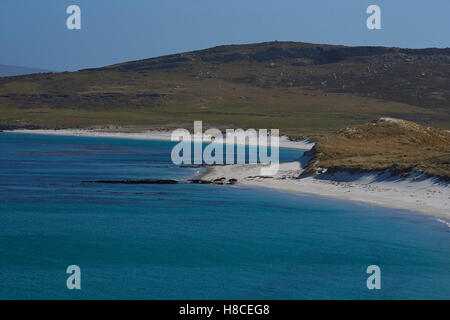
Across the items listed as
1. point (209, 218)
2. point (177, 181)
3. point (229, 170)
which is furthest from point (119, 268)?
point (229, 170)

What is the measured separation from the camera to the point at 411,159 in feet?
171

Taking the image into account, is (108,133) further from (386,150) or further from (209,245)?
(209,245)

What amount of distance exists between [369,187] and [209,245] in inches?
780

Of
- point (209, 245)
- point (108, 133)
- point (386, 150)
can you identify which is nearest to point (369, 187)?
point (386, 150)

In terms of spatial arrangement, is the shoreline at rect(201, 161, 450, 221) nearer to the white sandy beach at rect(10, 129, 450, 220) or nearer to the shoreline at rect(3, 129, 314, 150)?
the white sandy beach at rect(10, 129, 450, 220)

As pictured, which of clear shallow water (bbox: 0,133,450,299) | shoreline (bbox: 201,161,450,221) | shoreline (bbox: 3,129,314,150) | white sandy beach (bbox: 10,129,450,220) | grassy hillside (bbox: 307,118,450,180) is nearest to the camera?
clear shallow water (bbox: 0,133,450,299)

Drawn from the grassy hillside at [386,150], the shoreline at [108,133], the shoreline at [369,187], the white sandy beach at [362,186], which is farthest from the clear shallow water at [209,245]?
the shoreline at [108,133]

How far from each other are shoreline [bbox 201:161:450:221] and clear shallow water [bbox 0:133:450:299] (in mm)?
1685

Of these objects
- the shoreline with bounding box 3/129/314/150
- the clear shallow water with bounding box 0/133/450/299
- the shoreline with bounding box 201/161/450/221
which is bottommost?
the clear shallow water with bounding box 0/133/450/299

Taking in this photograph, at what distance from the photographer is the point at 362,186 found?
4841cm

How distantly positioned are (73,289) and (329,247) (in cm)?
1198

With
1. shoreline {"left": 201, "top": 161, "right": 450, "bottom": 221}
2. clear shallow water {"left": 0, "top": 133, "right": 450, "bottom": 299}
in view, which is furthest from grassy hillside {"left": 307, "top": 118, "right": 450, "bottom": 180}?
clear shallow water {"left": 0, "top": 133, "right": 450, "bottom": 299}

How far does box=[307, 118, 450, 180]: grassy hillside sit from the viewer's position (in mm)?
49125

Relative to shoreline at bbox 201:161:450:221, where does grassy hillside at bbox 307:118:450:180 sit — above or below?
above
